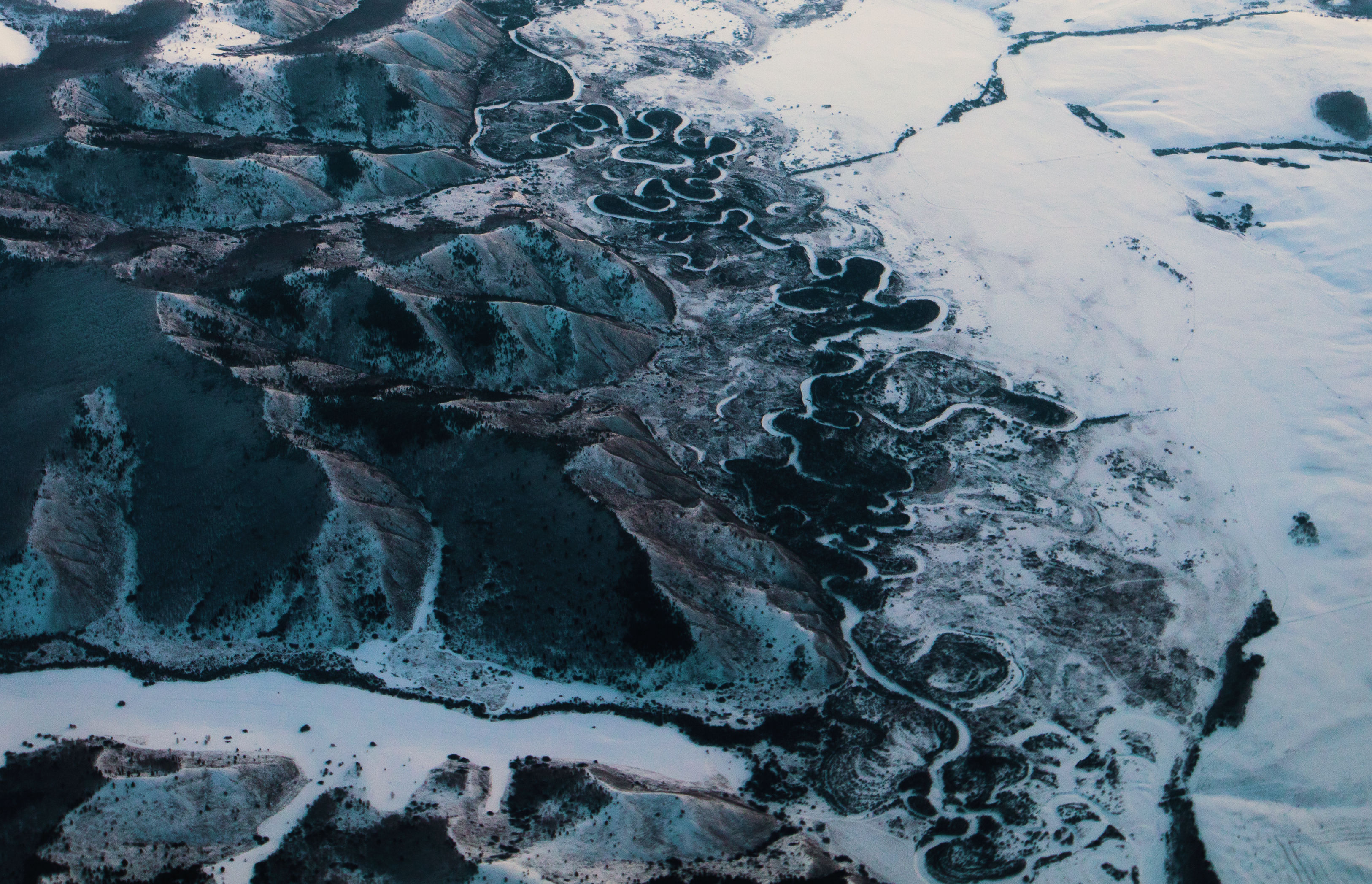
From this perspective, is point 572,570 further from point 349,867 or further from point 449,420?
point 349,867

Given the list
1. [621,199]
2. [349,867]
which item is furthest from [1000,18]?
[349,867]

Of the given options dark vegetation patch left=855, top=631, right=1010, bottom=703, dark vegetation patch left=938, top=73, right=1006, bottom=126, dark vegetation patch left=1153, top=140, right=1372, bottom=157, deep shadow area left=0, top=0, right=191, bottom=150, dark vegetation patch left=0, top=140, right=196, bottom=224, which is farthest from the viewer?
dark vegetation patch left=938, top=73, right=1006, bottom=126

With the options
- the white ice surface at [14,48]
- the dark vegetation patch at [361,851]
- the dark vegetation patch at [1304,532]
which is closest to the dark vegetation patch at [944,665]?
the dark vegetation patch at [1304,532]

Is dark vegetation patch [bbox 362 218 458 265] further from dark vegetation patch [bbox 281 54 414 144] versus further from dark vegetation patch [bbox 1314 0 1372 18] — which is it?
dark vegetation patch [bbox 1314 0 1372 18]

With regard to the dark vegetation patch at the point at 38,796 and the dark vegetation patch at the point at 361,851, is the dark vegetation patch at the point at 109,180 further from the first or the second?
the dark vegetation patch at the point at 361,851

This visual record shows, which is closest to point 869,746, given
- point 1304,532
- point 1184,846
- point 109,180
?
point 1184,846

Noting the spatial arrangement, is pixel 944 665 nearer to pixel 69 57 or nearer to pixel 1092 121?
pixel 1092 121

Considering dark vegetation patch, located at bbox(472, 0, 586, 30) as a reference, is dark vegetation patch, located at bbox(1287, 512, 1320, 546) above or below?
below

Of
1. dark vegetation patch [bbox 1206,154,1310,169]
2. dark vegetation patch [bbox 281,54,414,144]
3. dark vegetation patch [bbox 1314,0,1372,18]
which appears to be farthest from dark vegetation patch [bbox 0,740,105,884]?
dark vegetation patch [bbox 1314,0,1372,18]
